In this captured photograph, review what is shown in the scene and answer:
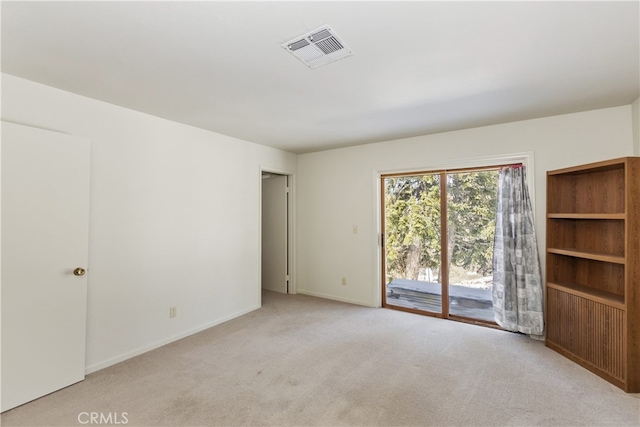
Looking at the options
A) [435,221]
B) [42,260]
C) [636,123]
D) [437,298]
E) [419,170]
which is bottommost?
[437,298]

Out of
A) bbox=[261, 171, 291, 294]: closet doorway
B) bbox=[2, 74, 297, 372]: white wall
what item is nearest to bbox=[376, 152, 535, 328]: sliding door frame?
bbox=[261, 171, 291, 294]: closet doorway

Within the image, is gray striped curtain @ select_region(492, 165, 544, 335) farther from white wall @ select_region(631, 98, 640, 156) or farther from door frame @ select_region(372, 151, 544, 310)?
white wall @ select_region(631, 98, 640, 156)

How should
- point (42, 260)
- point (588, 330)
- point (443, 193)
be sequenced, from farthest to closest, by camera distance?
point (443, 193) → point (588, 330) → point (42, 260)

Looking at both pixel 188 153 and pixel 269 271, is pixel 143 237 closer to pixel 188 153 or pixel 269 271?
pixel 188 153

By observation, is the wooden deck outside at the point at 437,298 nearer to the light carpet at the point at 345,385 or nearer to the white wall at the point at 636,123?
the light carpet at the point at 345,385

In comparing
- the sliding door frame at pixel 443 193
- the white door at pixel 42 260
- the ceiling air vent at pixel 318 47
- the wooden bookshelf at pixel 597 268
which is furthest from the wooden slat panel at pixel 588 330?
the white door at pixel 42 260

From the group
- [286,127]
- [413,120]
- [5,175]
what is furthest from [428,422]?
[5,175]

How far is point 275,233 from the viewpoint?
5285mm

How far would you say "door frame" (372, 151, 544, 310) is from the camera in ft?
10.7

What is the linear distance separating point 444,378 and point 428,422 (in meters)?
0.60

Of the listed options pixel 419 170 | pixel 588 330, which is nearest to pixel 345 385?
pixel 588 330

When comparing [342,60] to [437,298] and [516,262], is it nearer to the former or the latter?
[516,262]

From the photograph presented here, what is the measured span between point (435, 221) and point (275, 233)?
2727 mm

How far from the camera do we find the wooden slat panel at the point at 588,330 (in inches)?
92.3
